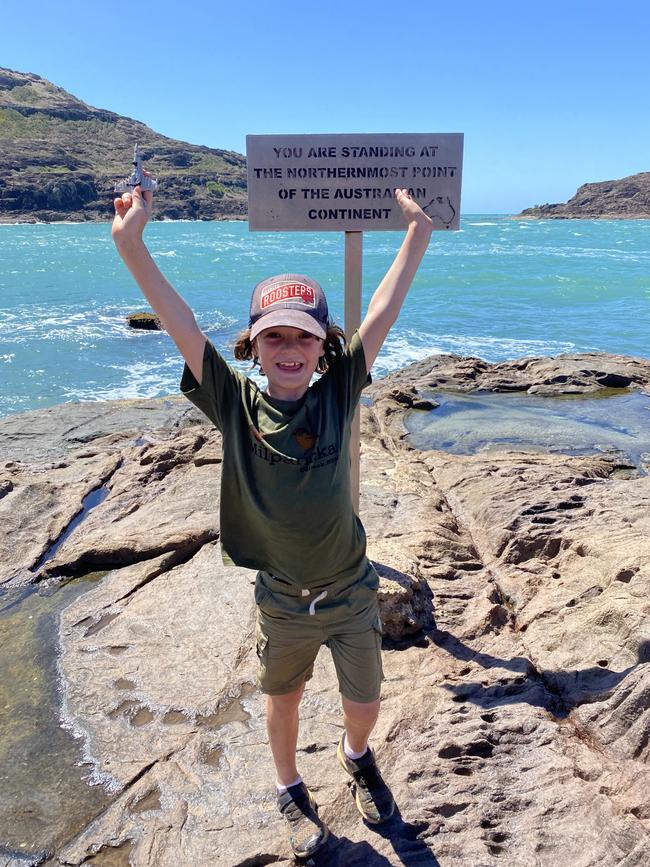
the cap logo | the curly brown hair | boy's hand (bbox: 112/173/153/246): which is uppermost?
boy's hand (bbox: 112/173/153/246)

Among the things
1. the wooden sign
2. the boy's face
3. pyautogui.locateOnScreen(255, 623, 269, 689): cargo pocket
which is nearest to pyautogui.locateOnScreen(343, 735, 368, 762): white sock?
pyautogui.locateOnScreen(255, 623, 269, 689): cargo pocket

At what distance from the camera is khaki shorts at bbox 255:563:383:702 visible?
224 cm

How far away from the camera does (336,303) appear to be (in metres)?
24.6

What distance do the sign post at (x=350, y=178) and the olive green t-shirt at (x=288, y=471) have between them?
120 centimetres

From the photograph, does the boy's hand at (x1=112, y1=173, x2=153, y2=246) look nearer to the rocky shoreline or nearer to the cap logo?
the cap logo

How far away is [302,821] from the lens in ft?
7.90

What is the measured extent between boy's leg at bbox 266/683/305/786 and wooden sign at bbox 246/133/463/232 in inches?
89.3

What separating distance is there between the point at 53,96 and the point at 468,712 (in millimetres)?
156439

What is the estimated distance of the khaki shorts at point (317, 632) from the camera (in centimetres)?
224

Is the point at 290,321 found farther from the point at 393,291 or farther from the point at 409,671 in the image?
the point at 409,671

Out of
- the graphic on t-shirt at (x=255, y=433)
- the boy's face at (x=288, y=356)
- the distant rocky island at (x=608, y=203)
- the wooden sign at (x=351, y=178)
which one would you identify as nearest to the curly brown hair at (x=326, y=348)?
the boy's face at (x=288, y=356)

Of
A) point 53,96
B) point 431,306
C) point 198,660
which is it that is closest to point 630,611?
point 198,660

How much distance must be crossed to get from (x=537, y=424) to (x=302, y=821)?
6818mm

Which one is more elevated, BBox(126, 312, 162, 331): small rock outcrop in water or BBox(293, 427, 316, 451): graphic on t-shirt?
BBox(293, 427, 316, 451): graphic on t-shirt
